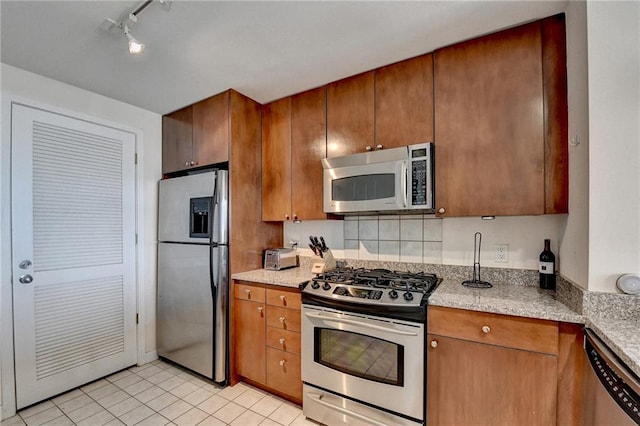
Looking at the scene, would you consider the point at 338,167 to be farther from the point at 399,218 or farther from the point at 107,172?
the point at 107,172

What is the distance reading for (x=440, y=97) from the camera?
182 centimetres

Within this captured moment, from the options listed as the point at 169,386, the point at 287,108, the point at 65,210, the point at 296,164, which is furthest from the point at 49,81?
the point at 169,386

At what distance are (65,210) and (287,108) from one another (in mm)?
1930

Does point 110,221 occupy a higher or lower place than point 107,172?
lower

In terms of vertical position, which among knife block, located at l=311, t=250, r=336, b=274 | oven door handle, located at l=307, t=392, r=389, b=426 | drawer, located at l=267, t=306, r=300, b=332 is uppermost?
knife block, located at l=311, t=250, r=336, b=274

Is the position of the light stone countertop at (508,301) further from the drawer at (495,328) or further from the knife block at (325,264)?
the knife block at (325,264)

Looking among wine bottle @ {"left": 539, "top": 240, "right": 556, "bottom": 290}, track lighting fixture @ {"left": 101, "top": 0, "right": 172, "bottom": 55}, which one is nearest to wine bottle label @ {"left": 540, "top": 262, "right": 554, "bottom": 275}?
wine bottle @ {"left": 539, "top": 240, "right": 556, "bottom": 290}

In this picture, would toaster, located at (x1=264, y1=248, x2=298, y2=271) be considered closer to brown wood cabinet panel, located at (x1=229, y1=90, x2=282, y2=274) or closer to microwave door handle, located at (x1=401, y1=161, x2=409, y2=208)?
brown wood cabinet panel, located at (x1=229, y1=90, x2=282, y2=274)

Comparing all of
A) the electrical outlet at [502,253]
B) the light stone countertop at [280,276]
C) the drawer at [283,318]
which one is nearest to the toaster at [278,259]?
the light stone countertop at [280,276]

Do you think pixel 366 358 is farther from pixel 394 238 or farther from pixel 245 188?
pixel 245 188

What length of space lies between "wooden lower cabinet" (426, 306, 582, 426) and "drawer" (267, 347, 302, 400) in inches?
34.3

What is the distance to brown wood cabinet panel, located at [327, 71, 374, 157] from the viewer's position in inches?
82.0

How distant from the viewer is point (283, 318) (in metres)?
2.07

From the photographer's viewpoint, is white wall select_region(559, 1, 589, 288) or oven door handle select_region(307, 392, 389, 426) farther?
oven door handle select_region(307, 392, 389, 426)
